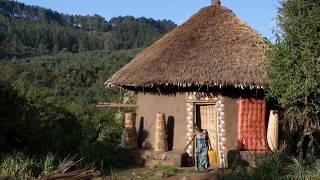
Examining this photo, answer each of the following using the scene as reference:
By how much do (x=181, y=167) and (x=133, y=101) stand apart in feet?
32.7

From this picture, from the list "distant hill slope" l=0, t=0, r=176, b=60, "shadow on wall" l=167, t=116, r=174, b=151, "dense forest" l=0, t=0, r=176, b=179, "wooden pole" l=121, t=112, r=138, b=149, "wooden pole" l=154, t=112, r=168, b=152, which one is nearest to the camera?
"dense forest" l=0, t=0, r=176, b=179

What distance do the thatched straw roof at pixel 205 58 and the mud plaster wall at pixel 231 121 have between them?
2.57ft

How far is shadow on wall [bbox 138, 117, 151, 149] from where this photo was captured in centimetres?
1622

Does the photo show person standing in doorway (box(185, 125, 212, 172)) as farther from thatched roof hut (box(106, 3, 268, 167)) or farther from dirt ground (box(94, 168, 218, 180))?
thatched roof hut (box(106, 3, 268, 167))

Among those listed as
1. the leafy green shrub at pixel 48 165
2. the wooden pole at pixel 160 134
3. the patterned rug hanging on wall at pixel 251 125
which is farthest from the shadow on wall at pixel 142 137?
the leafy green shrub at pixel 48 165

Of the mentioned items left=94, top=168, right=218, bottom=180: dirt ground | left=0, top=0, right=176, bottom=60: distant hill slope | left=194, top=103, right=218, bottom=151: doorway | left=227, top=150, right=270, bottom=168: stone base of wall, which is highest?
left=0, top=0, right=176, bottom=60: distant hill slope

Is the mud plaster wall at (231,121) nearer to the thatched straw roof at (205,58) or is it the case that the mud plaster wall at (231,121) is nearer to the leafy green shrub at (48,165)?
the thatched straw roof at (205,58)

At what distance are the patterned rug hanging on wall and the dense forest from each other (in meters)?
3.44

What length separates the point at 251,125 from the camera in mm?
14664

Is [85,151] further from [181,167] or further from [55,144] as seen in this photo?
[181,167]

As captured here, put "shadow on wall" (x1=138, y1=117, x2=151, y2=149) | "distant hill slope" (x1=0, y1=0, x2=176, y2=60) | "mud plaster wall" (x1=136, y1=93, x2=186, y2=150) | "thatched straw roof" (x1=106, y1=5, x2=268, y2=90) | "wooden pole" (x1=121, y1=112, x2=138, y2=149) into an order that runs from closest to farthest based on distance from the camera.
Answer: "thatched straw roof" (x1=106, y1=5, x2=268, y2=90), "mud plaster wall" (x1=136, y1=93, x2=186, y2=150), "wooden pole" (x1=121, y1=112, x2=138, y2=149), "shadow on wall" (x1=138, y1=117, x2=151, y2=149), "distant hill slope" (x1=0, y1=0, x2=176, y2=60)

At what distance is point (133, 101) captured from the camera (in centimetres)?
2391

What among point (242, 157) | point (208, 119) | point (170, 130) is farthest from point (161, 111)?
point (242, 157)

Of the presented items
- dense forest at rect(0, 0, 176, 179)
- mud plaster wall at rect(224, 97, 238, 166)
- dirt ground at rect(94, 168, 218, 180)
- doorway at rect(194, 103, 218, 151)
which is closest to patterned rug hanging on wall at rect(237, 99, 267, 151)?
mud plaster wall at rect(224, 97, 238, 166)
